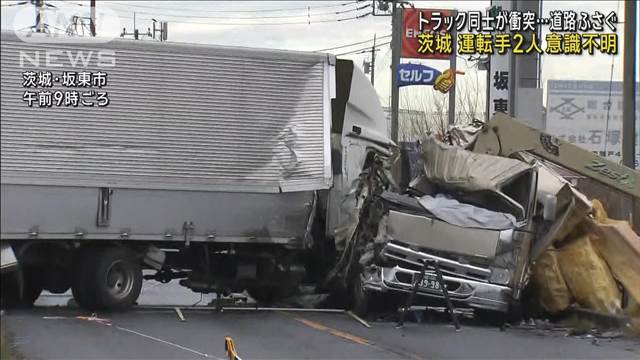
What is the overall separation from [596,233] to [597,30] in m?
4.81

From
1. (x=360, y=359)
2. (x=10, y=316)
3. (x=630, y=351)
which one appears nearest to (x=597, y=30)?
(x=630, y=351)

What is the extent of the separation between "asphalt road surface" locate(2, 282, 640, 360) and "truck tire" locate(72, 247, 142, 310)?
0.66 ft

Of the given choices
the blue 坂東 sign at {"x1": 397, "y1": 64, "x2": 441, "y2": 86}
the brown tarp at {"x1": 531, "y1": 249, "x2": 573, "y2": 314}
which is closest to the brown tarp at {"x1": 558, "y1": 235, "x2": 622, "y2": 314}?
the brown tarp at {"x1": 531, "y1": 249, "x2": 573, "y2": 314}

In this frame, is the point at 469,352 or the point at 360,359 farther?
the point at 469,352

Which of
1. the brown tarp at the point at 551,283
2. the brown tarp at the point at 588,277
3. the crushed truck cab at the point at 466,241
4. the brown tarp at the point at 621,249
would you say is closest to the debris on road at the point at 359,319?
the crushed truck cab at the point at 466,241

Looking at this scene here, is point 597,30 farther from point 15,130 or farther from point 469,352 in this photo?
point 15,130

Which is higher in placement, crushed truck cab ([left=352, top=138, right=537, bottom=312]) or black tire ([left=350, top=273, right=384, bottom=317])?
crushed truck cab ([left=352, top=138, right=537, bottom=312])

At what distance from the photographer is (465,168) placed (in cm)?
1067

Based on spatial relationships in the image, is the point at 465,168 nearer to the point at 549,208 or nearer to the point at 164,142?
the point at 549,208

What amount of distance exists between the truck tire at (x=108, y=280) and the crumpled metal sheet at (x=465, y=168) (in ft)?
13.2

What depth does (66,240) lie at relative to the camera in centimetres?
798

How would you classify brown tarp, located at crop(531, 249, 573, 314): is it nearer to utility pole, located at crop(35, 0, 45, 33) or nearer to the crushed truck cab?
the crushed truck cab

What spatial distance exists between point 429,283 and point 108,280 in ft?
12.4

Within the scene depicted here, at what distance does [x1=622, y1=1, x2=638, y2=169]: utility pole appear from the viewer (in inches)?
527
